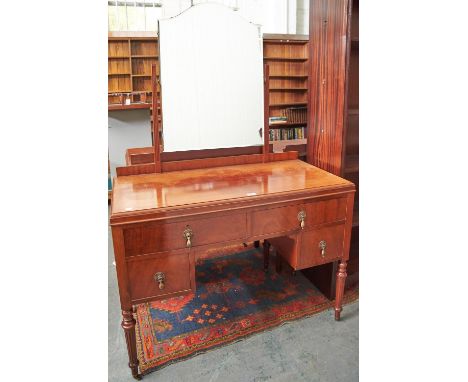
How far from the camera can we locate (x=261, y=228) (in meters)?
1.54

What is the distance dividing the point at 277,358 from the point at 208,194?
33.0 inches

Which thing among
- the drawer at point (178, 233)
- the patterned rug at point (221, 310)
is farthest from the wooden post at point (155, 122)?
the patterned rug at point (221, 310)

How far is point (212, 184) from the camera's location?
1640mm

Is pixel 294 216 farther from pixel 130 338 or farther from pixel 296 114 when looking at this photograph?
pixel 296 114

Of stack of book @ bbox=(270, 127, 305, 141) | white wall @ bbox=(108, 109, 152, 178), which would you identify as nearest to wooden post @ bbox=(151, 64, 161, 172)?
white wall @ bbox=(108, 109, 152, 178)

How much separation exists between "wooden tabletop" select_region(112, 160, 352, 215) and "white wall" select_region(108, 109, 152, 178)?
2.55 m

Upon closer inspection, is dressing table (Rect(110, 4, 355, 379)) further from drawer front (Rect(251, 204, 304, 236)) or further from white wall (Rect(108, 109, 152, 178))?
white wall (Rect(108, 109, 152, 178))

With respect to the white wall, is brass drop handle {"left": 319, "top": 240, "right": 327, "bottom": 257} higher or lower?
lower

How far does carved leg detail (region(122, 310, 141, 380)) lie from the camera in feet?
4.74

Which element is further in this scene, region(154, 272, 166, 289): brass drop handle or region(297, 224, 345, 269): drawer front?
region(297, 224, 345, 269): drawer front

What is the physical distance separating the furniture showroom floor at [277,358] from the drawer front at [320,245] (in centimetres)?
Result: 39

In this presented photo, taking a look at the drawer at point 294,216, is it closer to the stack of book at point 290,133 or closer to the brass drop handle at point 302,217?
the brass drop handle at point 302,217

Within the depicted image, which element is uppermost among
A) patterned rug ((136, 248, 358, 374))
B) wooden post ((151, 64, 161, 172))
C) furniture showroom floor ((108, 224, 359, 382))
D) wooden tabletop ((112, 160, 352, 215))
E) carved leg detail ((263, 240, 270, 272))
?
wooden post ((151, 64, 161, 172))
